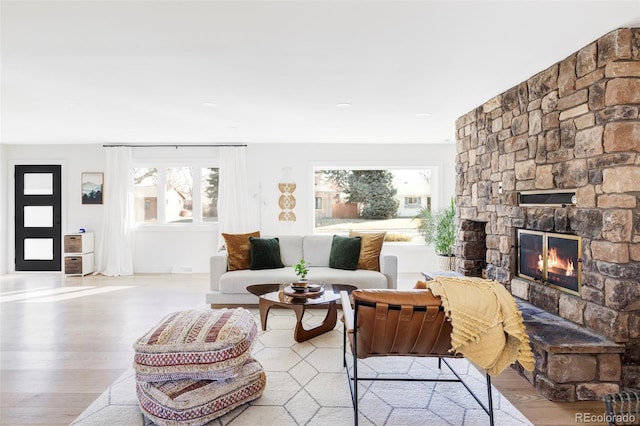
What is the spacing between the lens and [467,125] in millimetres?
4750

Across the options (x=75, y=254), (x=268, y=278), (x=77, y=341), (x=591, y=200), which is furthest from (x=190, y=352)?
(x=75, y=254)

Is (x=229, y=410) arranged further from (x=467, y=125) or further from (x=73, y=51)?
(x=467, y=125)

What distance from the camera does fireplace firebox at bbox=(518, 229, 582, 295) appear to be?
2.91 m

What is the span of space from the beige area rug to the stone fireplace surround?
58cm

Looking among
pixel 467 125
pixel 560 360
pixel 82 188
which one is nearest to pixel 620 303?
pixel 560 360

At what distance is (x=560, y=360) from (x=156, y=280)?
5794mm

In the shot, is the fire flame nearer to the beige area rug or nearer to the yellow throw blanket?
the beige area rug

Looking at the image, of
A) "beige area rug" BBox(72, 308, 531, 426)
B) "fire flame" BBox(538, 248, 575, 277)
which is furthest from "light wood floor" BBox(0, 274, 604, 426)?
"fire flame" BBox(538, 248, 575, 277)

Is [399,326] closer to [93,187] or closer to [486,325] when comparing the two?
[486,325]

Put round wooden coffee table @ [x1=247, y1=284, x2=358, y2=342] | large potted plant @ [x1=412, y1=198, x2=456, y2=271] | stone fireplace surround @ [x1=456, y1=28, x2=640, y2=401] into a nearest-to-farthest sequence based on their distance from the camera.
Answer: stone fireplace surround @ [x1=456, y1=28, x2=640, y2=401] → round wooden coffee table @ [x1=247, y1=284, x2=358, y2=342] → large potted plant @ [x1=412, y1=198, x2=456, y2=271]

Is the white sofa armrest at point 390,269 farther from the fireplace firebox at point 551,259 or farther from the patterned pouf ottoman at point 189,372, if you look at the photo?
the patterned pouf ottoman at point 189,372

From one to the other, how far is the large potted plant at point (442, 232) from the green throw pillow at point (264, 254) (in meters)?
2.62

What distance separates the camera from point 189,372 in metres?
2.26

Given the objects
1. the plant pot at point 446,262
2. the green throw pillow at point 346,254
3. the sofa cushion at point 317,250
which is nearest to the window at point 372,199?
the plant pot at point 446,262
